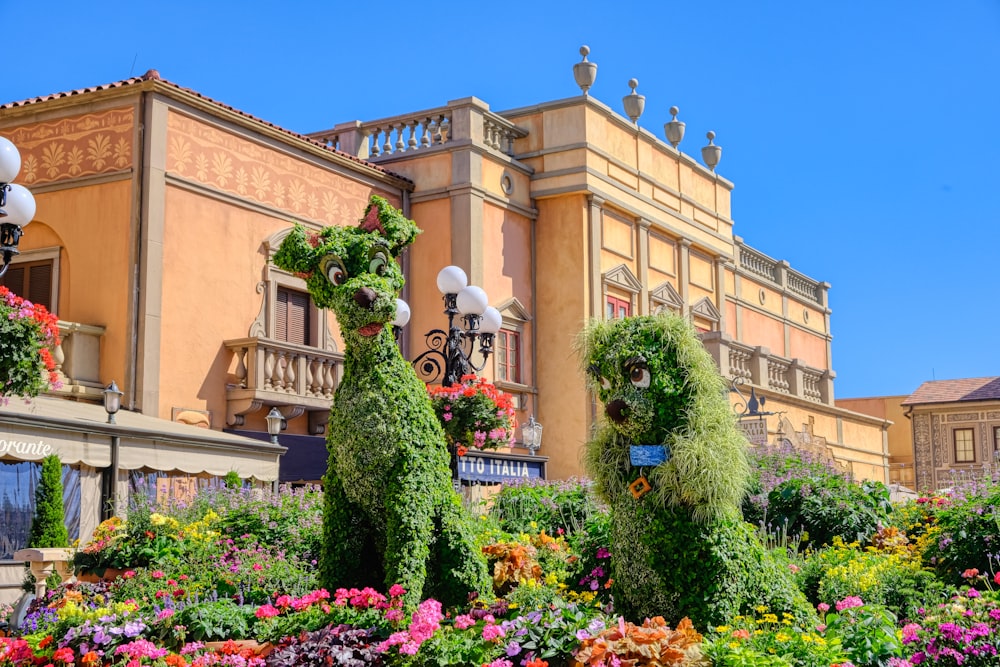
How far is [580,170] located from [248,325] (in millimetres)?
7894

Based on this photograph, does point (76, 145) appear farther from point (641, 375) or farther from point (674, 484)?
point (674, 484)

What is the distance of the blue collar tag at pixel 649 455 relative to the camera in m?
6.97

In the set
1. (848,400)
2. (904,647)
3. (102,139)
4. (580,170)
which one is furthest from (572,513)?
(848,400)

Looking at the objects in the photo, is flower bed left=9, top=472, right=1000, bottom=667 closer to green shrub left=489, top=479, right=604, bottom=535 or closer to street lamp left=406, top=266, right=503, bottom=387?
green shrub left=489, top=479, right=604, bottom=535

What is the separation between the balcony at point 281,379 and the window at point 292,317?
2.37 ft

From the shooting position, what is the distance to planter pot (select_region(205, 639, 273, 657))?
21.8ft

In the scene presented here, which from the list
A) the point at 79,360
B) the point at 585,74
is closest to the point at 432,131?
the point at 585,74

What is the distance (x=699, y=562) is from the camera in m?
6.80

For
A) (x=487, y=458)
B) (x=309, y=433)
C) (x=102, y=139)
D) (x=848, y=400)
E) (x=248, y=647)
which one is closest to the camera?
(x=248, y=647)

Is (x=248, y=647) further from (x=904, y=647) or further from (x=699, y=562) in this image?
(x=904, y=647)

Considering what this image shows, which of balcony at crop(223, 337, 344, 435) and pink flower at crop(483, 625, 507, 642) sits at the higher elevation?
balcony at crop(223, 337, 344, 435)

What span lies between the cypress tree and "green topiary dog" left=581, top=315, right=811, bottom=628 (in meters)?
8.01

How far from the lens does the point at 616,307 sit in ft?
79.7

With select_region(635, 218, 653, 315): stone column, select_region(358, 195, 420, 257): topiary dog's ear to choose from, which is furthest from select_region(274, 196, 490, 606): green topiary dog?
select_region(635, 218, 653, 315): stone column
